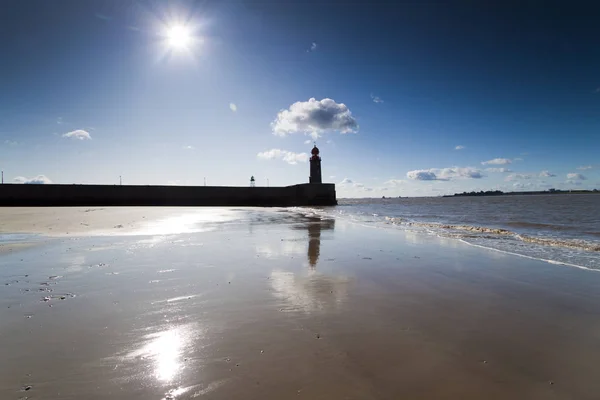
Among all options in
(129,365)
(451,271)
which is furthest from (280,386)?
(451,271)

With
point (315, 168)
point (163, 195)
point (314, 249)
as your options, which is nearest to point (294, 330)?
point (314, 249)

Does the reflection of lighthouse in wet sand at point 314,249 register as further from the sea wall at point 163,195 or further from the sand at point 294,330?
the sea wall at point 163,195

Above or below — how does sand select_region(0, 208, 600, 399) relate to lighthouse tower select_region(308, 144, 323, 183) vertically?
below

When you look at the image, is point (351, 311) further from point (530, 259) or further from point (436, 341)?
point (530, 259)

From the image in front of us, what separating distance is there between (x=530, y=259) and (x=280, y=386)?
28.7 ft

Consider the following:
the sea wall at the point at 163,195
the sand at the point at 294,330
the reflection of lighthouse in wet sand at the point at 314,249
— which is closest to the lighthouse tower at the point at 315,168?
the sea wall at the point at 163,195

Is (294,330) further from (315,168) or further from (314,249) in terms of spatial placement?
(315,168)

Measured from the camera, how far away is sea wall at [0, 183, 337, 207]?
3928cm

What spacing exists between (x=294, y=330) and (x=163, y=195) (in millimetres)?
47334

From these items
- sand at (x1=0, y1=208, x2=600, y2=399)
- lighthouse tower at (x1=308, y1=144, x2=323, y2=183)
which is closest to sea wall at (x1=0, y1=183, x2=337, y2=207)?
lighthouse tower at (x1=308, y1=144, x2=323, y2=183)

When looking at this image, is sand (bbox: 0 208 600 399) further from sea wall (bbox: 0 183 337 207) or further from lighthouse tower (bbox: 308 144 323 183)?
lighthouse tower (bbox: 308 144 323 183)

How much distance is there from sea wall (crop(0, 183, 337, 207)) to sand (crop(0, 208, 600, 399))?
4076cm

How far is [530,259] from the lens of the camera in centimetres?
840

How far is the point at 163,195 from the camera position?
46188 millimetres
